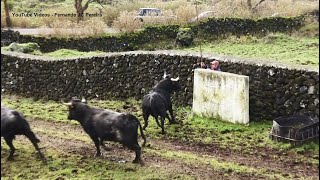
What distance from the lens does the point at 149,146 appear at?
8805 millimetres

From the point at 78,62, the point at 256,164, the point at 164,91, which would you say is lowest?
the point at 256,164

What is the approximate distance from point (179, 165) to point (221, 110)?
261 centimetres

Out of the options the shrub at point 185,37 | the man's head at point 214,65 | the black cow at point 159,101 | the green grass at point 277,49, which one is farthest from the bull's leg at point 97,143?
the shrub at point 185,37

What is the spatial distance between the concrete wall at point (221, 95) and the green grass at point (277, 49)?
79 centimetres

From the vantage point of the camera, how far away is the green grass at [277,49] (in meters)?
2.80

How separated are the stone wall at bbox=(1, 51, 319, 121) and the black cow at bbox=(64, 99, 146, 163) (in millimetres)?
368

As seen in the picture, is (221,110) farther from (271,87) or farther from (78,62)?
(78,62)

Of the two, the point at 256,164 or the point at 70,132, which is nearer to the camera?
the point at 256,164

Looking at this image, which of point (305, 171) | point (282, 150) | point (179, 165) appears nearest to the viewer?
point (305, 171)

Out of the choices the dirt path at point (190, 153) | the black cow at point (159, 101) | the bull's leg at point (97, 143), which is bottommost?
the dirt path at point (190, 153)

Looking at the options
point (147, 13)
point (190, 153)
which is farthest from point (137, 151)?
point (147, 13)

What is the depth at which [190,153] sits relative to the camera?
8.38 metres

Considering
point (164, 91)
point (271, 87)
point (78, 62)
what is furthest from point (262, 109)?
point (78, 62)

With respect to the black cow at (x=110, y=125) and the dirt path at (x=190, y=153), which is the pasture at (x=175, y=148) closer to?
the dirt path at (x=190, y=153)
